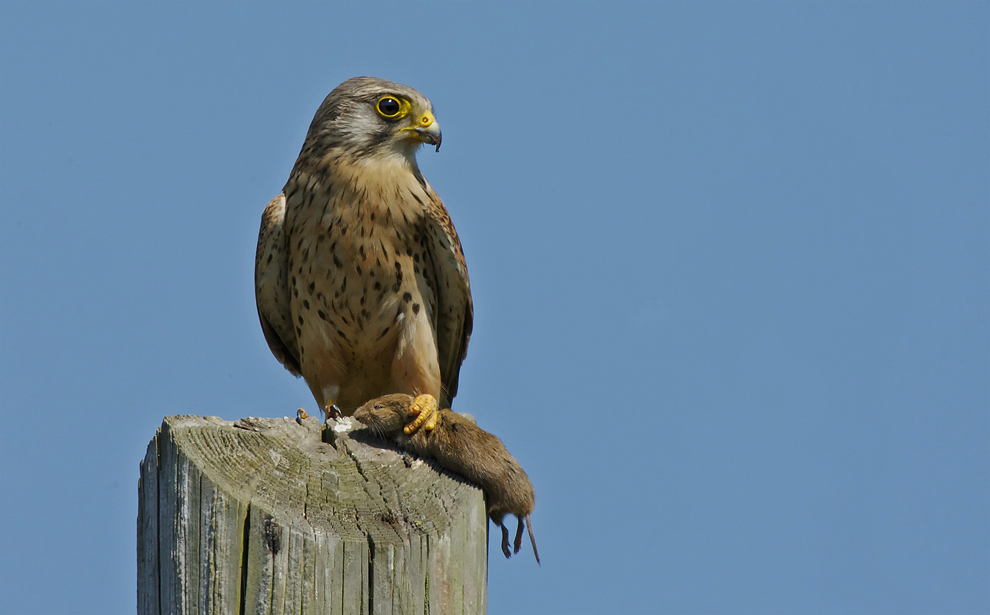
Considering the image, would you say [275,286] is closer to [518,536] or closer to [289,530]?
[518,536]

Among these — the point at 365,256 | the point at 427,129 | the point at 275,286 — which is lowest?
the point at 275,286

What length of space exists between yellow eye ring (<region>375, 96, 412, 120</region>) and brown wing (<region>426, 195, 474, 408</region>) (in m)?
0.44

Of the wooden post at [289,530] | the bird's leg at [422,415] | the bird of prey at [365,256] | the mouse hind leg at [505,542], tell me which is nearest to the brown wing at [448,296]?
the bird of prey at [365,256]

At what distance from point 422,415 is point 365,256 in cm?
192

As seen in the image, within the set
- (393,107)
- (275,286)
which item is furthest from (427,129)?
(275,286)

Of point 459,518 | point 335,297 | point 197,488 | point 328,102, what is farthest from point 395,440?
Result: point 328,102

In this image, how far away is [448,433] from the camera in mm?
3020

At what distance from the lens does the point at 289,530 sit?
225cm

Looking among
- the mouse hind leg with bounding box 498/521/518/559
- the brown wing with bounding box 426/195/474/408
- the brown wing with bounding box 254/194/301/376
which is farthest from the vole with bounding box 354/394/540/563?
the brown wing with bounding box 254/194/301/376

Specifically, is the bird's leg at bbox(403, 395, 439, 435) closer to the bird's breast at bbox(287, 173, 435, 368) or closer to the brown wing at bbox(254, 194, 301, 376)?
the bird's breast at bbox(287, 173, 435, 368)

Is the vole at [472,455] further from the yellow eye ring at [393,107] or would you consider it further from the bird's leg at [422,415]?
the yellow eye ring at [393,107]

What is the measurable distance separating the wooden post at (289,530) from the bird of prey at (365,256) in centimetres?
228

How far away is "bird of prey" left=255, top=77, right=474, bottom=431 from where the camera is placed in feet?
16.3

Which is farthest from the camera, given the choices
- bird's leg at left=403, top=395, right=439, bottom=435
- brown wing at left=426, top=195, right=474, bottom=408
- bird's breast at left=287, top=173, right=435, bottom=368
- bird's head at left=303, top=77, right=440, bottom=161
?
bird's head at left=303, top=77, right=440, bottom=161
